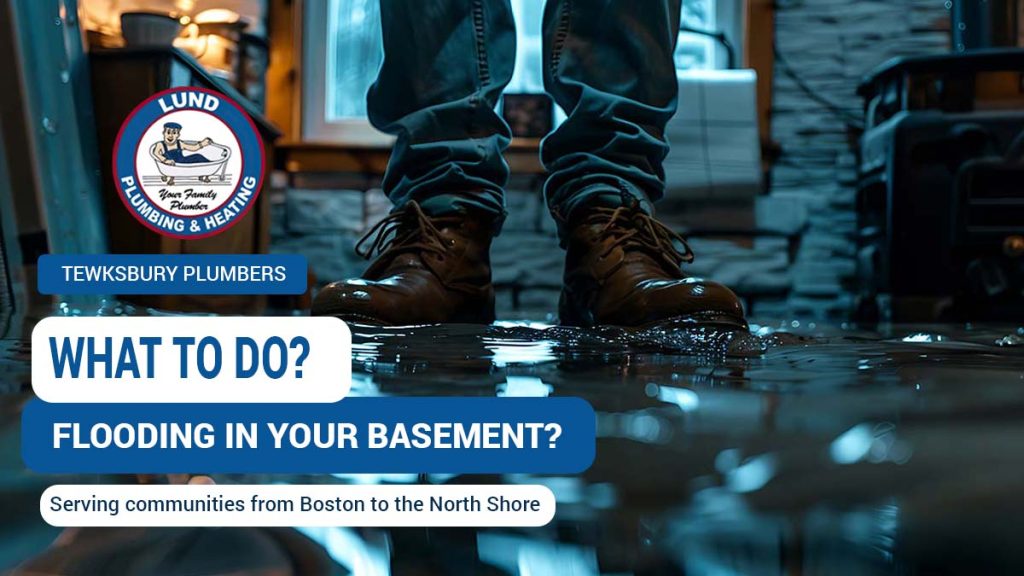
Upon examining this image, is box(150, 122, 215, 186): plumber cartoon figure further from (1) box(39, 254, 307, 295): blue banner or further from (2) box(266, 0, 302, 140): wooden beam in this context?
(2) box(266, 0, 302, 140): wooden beam

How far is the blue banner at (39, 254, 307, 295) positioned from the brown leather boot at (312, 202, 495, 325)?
16 cm

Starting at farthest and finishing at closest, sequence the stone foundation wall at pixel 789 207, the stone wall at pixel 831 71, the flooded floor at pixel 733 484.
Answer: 1. the stone wall at pixel 831 71
2. the stone foundation wall at pixel 789 207
3. the flooded floor at pixel 733 484

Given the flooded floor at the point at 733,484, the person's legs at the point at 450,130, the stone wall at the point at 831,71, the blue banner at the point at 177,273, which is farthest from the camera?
the stone wall at the point at 831,71

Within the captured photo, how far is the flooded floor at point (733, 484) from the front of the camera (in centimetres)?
17

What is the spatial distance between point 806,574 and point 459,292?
51 centimetres

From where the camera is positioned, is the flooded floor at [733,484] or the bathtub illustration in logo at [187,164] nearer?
the flooded floor at [733,484]

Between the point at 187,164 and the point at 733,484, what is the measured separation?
0.36 meters

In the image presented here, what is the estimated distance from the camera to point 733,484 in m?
0.20

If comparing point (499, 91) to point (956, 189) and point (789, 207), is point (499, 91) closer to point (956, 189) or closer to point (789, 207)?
point (956, 189)

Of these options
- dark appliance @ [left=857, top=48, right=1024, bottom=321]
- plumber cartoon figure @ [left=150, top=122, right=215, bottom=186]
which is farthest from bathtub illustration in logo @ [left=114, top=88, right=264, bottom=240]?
dark appliance @ [left=857, top=48, right=1024, bottom=321]

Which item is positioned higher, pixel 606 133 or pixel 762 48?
pixel 762 48

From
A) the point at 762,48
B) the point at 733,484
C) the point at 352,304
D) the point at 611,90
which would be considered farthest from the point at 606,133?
the point at 762,48

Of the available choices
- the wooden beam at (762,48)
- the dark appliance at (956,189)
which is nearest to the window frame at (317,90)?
the wooden beam at (762,48)

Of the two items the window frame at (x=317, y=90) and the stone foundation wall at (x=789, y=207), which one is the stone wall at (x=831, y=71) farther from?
the window frame at (x=317, y=90)
